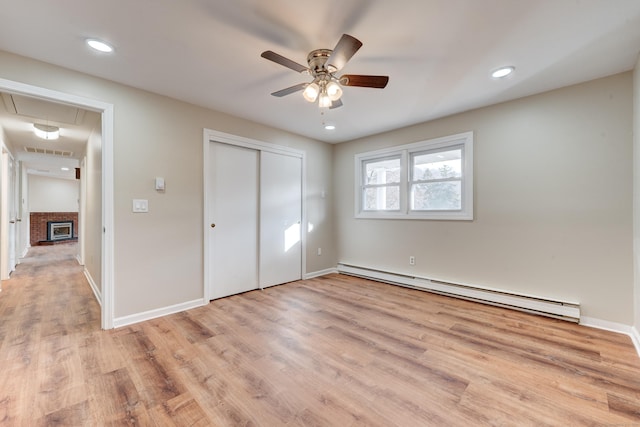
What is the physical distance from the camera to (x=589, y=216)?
2680mm

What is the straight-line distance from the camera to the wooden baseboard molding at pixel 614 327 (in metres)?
2.34

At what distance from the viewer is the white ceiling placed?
173 cm

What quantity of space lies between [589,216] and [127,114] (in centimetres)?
477

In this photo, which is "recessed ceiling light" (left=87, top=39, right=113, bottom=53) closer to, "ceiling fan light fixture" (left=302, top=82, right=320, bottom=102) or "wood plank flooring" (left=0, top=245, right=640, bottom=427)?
"ceiling fan light fixture" (left=302, top=82, right=320, bottom=102)

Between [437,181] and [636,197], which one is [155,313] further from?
[636,197]

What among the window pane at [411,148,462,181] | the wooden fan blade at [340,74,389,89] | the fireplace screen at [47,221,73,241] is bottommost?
the fireplace screen at [47,221,73,241]

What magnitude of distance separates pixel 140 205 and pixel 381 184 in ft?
11.1

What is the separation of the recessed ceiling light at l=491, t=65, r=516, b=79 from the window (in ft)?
3.10

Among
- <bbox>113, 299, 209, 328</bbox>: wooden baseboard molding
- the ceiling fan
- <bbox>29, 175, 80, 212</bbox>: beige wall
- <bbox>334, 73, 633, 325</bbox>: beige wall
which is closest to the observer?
the ceiling fan

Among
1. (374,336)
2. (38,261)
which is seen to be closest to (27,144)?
(38,261)

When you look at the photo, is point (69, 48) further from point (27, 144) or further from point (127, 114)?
point (27, 144)

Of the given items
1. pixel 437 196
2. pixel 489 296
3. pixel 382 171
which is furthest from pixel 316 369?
pixel 382 171

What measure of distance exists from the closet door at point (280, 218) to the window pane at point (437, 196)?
1859 millimetres

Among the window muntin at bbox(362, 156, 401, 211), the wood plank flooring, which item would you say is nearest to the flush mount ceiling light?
the wood plank flooring
